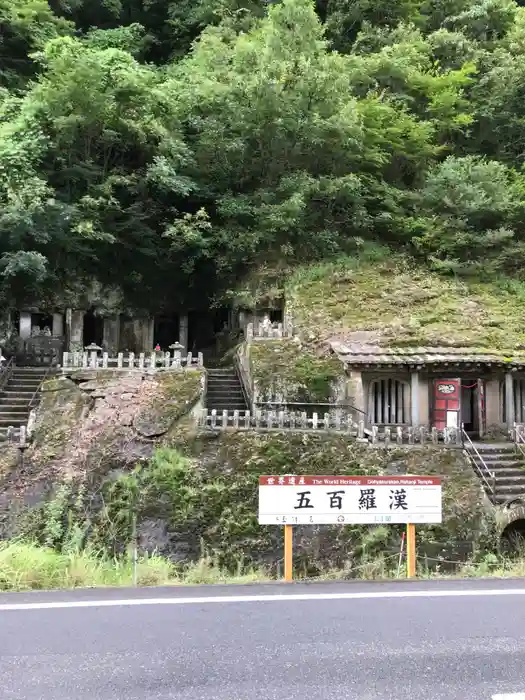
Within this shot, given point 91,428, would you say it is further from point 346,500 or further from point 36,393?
point 346,500

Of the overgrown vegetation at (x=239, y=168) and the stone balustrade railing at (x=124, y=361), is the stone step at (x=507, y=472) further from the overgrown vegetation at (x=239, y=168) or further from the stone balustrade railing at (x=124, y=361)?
the stone balustrade railing at (x=124, y=361)

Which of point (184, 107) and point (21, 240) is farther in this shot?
point (184, 107)

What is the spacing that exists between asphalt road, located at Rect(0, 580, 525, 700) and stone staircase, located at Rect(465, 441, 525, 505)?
7656 mm

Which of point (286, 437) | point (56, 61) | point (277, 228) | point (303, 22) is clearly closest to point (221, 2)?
point (303, 22)

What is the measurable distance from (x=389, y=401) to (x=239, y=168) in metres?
11.9

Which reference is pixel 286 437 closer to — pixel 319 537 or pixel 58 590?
pixel 319 537

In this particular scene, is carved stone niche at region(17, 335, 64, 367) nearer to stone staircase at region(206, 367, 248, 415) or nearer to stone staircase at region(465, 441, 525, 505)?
stone staircase at region(206, 367, 248, 415)

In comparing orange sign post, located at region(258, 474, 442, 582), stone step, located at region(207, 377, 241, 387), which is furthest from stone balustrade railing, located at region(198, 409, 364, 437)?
orange sign post, located at region(258, 474, 442, 582)

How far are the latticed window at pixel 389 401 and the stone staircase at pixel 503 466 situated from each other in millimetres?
2277

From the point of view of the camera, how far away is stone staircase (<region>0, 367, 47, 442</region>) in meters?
15.7

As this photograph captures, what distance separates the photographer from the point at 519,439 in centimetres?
1490

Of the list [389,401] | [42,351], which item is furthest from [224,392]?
[42,351]

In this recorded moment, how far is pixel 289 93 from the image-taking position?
68.6ft

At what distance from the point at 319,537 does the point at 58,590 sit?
7.84m
